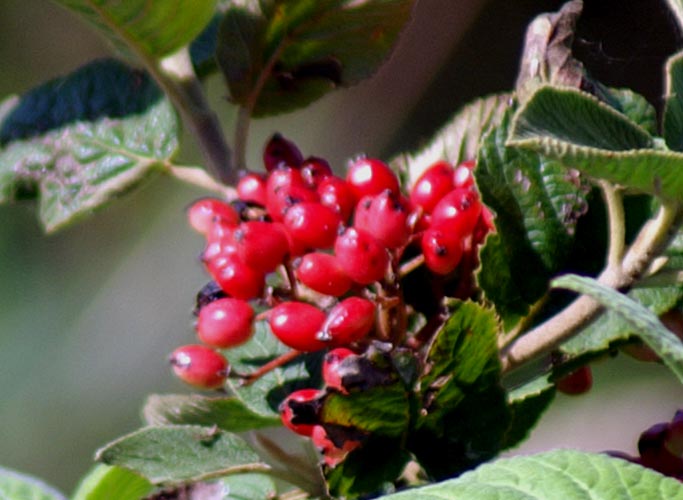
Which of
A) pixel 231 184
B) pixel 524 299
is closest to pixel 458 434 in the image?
pixel 524 299

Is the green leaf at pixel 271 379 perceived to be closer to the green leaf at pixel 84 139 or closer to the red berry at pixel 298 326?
the red berry at pixel 298 326

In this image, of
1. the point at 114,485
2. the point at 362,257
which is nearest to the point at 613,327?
the point at 362,257

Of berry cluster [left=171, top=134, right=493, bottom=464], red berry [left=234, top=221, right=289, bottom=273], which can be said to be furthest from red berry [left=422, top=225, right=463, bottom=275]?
red berry [left=234, top=221, right=289, bottom=273]

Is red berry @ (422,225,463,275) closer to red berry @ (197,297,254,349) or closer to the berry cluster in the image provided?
the berry cluster

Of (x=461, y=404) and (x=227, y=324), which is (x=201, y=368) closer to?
(x=227, y=324)

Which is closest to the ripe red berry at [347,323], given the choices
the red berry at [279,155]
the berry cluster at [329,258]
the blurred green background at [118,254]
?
the berry cluster at [329,258]
